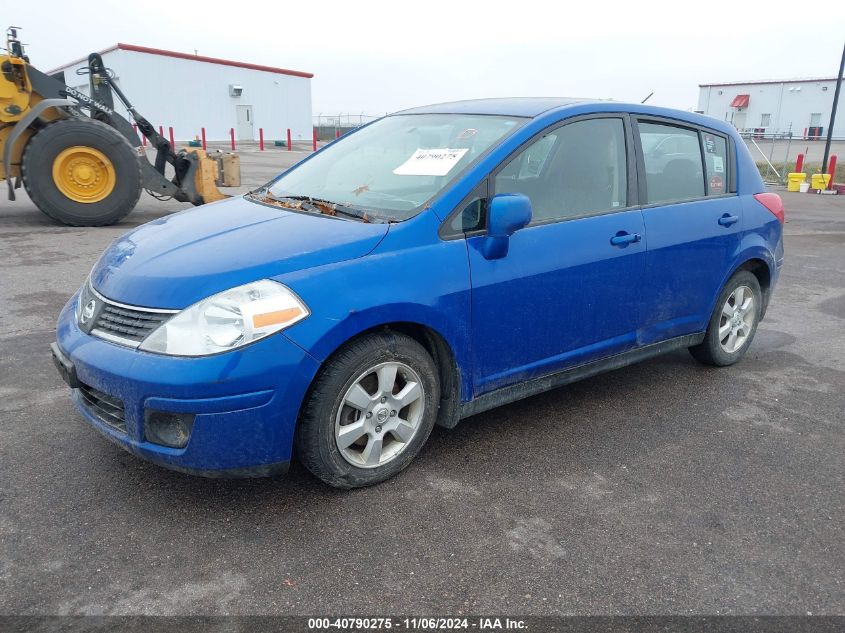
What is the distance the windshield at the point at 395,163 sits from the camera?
3287 millimetres

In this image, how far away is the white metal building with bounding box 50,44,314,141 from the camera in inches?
1411

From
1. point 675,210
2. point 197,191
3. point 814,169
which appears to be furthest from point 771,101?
point 675,210

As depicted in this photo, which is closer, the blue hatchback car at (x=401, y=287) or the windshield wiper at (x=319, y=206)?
the blue hatchback car at (x=401, y=287)

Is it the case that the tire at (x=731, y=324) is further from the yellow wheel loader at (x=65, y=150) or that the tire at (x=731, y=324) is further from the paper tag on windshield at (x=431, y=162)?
the yellow wheel loader at (x=65, y=150)

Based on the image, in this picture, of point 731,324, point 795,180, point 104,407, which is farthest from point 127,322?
point 795,180

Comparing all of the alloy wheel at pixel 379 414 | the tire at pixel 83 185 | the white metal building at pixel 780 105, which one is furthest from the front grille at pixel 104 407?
the white metal building at pixel 780 105

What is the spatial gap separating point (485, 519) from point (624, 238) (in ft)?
5.66

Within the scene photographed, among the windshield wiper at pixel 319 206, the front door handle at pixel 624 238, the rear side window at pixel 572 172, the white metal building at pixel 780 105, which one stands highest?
the white metal building at pixel 780 105

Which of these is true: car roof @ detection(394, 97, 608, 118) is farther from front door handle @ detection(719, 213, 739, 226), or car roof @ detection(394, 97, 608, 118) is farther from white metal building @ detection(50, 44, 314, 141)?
white metal building @ detection(50, 44, 314, 141)

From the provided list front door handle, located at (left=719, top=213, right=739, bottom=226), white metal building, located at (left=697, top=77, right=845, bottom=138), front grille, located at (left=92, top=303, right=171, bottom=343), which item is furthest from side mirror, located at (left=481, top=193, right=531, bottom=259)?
white metal building, located at (left=697, top=77, right=845, bottom=138)

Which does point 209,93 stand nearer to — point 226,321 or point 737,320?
point 737,320

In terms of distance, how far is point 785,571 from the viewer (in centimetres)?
255

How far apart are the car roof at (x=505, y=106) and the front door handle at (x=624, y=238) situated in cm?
75

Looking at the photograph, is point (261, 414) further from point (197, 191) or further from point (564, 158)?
point (197, 191)
